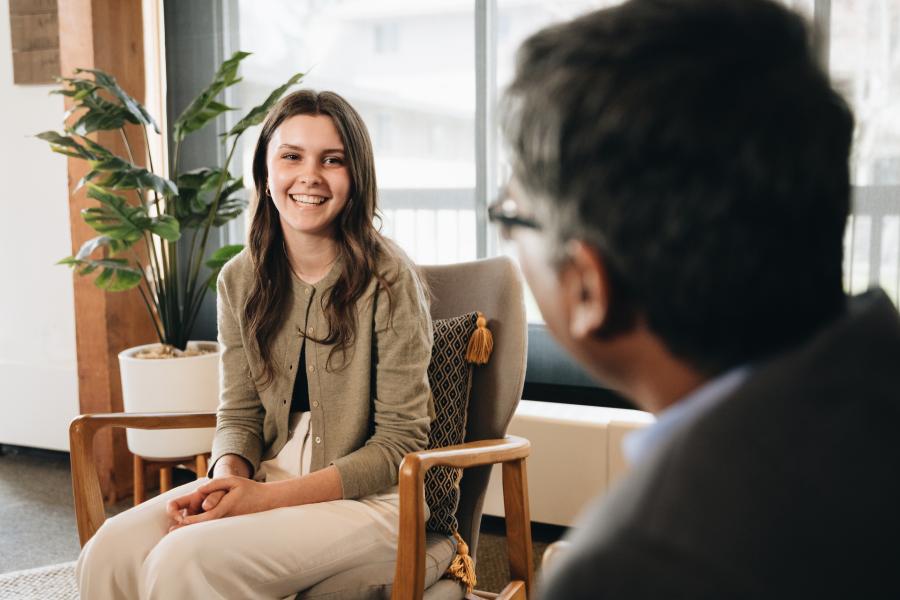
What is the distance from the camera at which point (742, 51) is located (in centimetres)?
47

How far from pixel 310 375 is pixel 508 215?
3.80 feet

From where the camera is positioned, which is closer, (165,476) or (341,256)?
(341,256)

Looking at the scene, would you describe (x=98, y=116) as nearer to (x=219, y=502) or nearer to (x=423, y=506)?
(x=219, y=502)

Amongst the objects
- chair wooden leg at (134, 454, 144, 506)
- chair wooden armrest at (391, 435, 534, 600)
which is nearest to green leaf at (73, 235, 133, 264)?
chair wooden leg at (134, 454, 144, 506)

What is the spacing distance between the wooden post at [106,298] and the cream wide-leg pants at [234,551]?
1646 millimetres

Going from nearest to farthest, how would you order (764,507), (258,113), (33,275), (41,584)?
Result: (764,507)
(41,584)
(258,113)
(33,275)

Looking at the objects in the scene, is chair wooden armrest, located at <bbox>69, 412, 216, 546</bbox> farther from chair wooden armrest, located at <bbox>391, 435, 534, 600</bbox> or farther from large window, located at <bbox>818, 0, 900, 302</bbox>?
large window, located at <bbox>818, 0, 900, 302</bbox>

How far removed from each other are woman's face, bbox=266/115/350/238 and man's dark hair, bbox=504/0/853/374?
1.23m

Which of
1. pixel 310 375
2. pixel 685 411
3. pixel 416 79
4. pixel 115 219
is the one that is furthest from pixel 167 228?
pixel 685 411

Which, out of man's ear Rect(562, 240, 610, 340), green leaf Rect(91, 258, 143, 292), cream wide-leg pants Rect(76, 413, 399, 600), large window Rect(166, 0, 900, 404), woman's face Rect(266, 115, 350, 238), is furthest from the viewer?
large window Rect(166, 0, 900, 404)

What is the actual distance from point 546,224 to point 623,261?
0.21ft

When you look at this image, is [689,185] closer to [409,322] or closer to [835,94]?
[835,94]

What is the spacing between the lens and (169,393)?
2723 mm

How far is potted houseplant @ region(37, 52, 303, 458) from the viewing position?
8.61 feet
